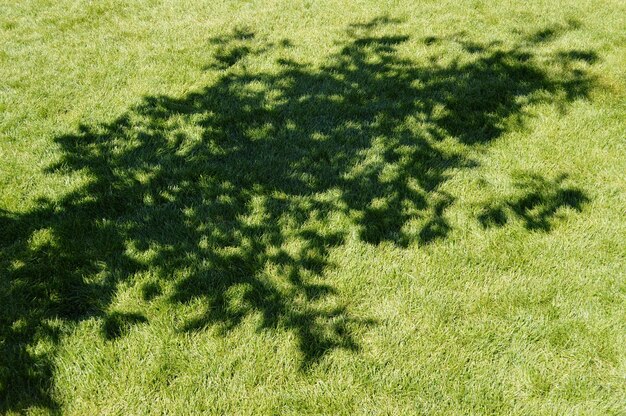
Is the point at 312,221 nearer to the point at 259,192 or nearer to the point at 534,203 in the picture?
the point at 259,192

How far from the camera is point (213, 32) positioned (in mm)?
8523

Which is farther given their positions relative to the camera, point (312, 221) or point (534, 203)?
point (534, 203)

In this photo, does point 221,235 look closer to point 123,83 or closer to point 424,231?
point 424,231

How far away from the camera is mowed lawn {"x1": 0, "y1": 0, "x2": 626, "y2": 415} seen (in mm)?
3707

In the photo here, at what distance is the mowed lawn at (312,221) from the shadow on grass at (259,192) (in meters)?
0.03

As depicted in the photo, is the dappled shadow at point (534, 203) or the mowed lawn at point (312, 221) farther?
the dappled shadow at point (534, 203)

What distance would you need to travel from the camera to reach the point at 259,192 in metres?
5.38

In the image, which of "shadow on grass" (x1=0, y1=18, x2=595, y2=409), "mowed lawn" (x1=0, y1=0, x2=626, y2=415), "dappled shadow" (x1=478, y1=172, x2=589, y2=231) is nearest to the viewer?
"mowed lawn" (x1=0, y1=0, x2=626, y2=415)

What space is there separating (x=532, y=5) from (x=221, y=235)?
26.8ft

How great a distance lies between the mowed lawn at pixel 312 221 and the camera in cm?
371

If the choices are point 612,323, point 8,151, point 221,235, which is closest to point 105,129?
point 8,151

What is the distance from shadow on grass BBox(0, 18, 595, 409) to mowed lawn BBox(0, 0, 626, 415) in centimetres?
3

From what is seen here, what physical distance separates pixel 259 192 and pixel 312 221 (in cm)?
75

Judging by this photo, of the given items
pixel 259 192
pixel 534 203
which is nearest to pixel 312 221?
pixel 259 192
